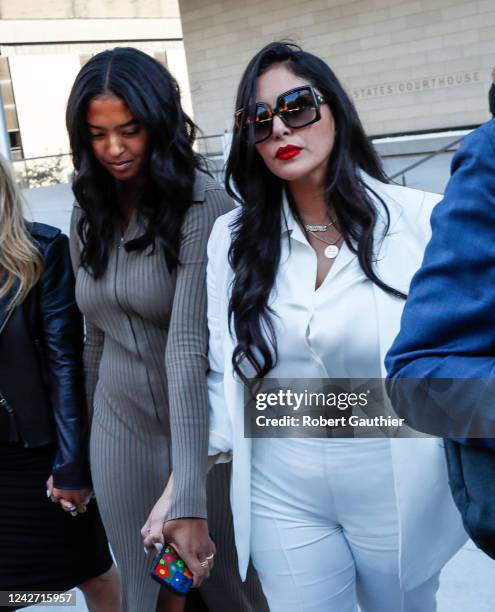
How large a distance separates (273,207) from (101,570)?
1.57 m

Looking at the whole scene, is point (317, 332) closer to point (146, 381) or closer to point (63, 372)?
point (146, 381)

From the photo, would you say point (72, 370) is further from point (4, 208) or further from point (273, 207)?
point (273, 207)

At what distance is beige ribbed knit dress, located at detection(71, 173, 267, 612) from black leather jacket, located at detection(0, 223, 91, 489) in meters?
0.16

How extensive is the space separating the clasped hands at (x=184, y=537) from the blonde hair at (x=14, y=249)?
0.91 meters

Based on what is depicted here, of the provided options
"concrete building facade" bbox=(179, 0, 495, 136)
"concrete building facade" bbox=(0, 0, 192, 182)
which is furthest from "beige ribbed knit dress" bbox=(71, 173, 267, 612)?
"concrete building facade" bbox=(0, 0, 192, 182)

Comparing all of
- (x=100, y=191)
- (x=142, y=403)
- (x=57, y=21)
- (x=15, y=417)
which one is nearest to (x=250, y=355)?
(x=142, y=403)

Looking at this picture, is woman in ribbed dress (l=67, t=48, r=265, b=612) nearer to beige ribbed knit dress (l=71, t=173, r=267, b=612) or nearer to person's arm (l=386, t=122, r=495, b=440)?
beige ribbed knit dress (l=71, t=173, r=267, b=612)

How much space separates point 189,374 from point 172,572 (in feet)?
1.60

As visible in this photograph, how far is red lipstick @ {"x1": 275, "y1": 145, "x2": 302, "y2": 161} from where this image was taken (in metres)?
2.16

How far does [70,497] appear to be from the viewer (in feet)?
9.41

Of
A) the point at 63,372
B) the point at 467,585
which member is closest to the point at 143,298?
the point at 63,372

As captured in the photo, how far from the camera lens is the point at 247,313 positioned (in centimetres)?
212

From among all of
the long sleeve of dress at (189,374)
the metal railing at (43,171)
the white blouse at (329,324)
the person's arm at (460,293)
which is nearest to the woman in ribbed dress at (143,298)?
the long sleeve of dress at (189,374)

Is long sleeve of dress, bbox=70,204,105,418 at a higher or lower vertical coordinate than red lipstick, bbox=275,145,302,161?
lower
